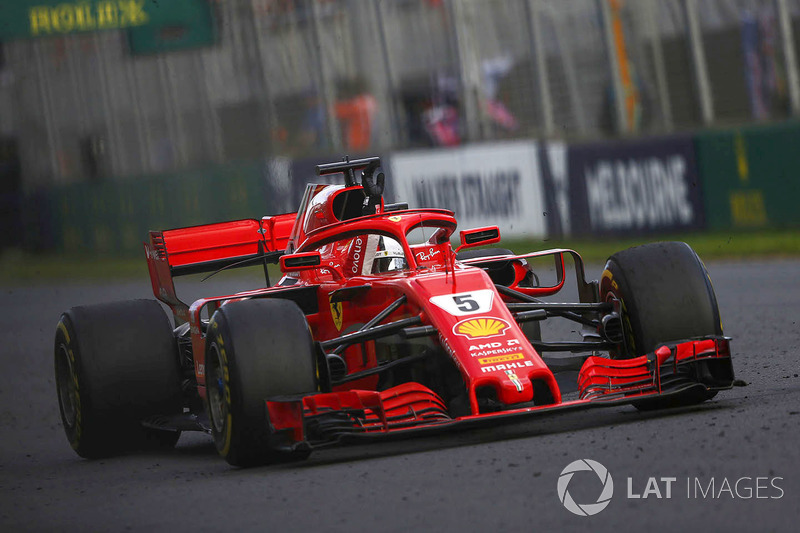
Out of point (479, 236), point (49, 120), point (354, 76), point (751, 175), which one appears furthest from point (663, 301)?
point (49, 120)

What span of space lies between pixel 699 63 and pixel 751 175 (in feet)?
5.44

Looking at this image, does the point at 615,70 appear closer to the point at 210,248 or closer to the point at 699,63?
the point at 699,63

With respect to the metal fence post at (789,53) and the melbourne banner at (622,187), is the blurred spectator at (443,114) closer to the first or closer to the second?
the melbourne banner at (622,187)

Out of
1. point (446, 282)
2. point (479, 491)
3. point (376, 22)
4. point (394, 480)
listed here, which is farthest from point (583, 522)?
point (376, 22)

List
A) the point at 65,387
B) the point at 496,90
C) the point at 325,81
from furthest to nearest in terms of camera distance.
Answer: the point at 325,81
the point at 496,90
the point at 65,387

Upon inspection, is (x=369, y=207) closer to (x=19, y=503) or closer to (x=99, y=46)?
(x=19, y=503)

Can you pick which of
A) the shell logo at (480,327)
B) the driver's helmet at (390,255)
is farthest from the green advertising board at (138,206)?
the shell logo at (480,327)

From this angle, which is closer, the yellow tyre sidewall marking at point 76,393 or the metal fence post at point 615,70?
the yellow tyre sidewall marking at point 76,393

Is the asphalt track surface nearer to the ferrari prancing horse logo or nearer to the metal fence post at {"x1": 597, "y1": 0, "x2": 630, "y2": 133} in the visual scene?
the ferrari prancing horse logo

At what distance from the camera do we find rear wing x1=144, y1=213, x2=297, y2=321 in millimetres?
9367

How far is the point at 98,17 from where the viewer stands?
93.4ft

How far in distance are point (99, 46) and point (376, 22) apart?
813 centimetres

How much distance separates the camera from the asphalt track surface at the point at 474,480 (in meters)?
4.96

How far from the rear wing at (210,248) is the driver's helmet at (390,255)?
1.51m
